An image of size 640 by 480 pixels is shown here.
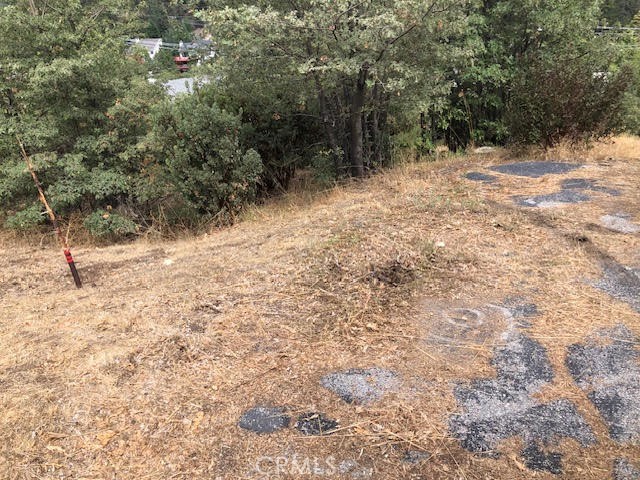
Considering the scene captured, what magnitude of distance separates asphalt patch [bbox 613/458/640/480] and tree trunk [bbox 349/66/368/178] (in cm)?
536

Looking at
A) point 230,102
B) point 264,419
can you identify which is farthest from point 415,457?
point 230,102

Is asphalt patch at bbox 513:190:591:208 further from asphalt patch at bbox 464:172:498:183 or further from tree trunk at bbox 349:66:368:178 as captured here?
tree trunk at bbox 349:66:368:178

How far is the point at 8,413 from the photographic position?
2336mm

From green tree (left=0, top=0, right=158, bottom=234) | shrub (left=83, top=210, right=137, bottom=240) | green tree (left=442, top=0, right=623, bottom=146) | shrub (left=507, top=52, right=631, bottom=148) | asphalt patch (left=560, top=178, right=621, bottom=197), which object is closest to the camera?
asphalt patch (left=560, top=178, right=621, bottom=197)

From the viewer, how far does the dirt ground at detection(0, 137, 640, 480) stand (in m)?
2.00

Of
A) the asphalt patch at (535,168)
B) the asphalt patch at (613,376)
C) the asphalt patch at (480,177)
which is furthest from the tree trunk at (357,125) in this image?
the asphalt patch at (613,376)

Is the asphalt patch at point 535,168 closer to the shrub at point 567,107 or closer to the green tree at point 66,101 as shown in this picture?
the shrub at point 567,107

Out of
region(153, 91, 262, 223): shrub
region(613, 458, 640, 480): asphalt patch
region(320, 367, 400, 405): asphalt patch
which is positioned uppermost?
region(153, 91, 262, 223): shrub

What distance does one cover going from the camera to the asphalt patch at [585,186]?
16.1ft

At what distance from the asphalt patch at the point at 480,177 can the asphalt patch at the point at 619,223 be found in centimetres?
155

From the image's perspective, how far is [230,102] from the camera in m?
7.66

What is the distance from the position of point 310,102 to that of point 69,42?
11.9 ft

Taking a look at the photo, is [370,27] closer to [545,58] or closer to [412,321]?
[412,321]

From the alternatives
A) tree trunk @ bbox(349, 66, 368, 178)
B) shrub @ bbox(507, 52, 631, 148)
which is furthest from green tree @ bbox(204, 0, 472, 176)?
shrub @ bbox(507, 52, 631, 148)
